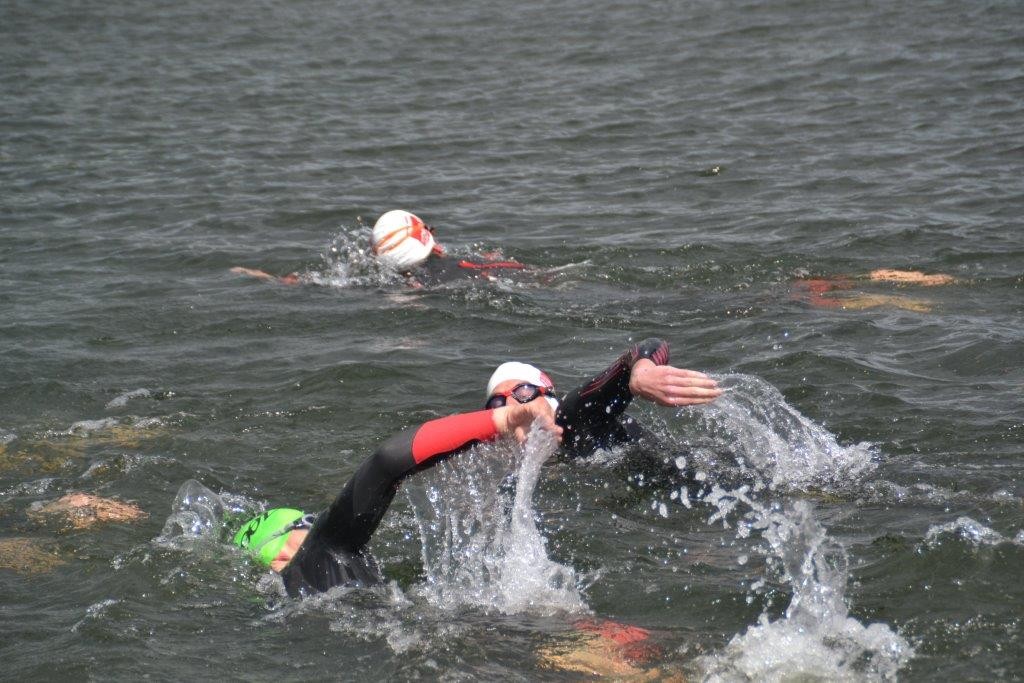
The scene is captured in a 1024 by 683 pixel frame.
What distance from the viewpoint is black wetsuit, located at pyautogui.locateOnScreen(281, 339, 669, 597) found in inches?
214

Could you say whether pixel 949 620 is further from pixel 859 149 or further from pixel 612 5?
pixel 612 5

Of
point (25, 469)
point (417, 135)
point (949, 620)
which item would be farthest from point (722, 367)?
point (417, 135)

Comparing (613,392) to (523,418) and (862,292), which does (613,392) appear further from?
(862,292)

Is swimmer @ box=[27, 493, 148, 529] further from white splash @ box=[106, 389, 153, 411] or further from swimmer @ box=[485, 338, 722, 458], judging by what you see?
swimmer @ box=[485, 338, 722, 458]

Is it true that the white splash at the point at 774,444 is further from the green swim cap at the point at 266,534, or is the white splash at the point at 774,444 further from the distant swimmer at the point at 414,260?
the distant swimmer at the point at 414,260

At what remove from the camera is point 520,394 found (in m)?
6.69

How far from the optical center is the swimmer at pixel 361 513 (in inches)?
211

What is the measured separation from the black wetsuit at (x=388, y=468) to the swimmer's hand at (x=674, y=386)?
319 millimetres

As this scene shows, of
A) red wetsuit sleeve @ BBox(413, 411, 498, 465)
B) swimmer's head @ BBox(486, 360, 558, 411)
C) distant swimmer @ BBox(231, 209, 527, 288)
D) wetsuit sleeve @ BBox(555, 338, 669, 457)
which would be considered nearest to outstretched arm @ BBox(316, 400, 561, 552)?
red wetsuit sleeve @ BBox(413, 411, 498, 465)

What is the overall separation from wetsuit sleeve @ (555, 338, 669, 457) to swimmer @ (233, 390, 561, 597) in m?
0.50

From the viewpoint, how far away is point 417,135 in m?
17.9

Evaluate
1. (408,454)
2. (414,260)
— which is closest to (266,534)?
(408,454)

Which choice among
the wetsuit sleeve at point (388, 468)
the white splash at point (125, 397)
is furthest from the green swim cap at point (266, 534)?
the white splash at point (125, 397)

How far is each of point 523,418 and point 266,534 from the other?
6.78ft
